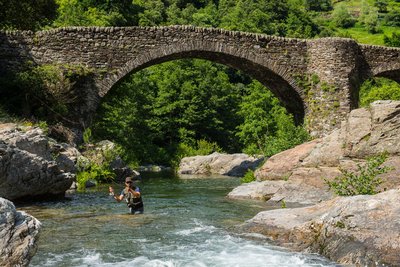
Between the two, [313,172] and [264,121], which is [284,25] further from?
[313,172]

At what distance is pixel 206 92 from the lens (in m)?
45.6

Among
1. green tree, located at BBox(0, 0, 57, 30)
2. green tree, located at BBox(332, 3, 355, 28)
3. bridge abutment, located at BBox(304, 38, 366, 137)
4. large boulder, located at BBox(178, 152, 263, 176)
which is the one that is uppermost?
green tree, located at BBox(332, 3, 355, 28)

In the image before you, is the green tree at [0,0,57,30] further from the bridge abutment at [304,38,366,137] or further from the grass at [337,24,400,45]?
the grass at [337,24,400,45]

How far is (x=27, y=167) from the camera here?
11.8m

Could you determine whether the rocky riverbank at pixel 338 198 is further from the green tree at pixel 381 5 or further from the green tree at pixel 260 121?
the green tree at pixel 381 5

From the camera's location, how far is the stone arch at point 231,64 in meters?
19.8

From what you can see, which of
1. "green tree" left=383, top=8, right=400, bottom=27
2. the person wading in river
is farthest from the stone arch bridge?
"green tree" left=383, top=8, right=400, bottom=27

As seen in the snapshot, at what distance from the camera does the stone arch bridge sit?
19047 mm

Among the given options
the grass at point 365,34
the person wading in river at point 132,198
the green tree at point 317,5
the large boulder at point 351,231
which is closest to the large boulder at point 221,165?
the person wading in river at point 132,198

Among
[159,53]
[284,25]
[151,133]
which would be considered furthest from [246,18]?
[159,53]

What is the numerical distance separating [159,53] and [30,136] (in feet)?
27.2

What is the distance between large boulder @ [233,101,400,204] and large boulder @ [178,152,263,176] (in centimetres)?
1252

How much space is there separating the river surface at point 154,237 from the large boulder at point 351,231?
0.28 metres

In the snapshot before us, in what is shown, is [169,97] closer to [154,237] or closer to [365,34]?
[154,237]
